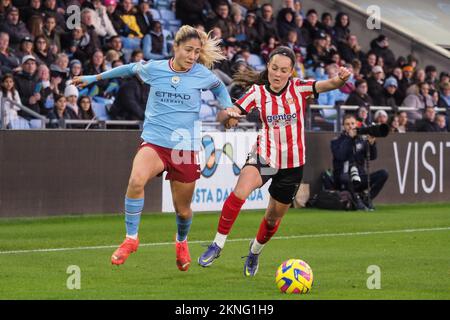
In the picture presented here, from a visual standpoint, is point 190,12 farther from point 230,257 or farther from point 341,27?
point 230,257

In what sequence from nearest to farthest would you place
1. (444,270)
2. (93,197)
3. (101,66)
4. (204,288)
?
1. (204,288)
2. (444,270)
3. (93,197)
4. (101,66)

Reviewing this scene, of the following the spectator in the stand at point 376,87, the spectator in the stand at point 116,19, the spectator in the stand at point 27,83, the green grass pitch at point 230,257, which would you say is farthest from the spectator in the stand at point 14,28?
the spectator in the stand at point 376,87

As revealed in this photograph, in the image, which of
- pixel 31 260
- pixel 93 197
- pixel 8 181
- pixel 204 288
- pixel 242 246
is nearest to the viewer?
pixel 204 288

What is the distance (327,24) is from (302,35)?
108cm

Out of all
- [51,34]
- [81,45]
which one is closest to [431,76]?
[81,45]

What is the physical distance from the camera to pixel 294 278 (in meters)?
8.84

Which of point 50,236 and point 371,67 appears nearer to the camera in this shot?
point 50,236

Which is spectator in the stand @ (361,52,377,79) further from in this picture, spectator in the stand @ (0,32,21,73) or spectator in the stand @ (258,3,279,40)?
spectator in the stand @ (0,32,21,73)

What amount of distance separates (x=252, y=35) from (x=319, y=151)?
13.5 feet

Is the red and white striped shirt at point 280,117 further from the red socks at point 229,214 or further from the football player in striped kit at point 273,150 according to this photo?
the red socks at point 229,214

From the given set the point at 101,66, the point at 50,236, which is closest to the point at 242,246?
the point at 50,236

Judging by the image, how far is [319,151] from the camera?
1988cm

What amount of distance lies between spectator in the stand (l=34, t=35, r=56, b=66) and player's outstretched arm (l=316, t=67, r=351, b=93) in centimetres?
889
